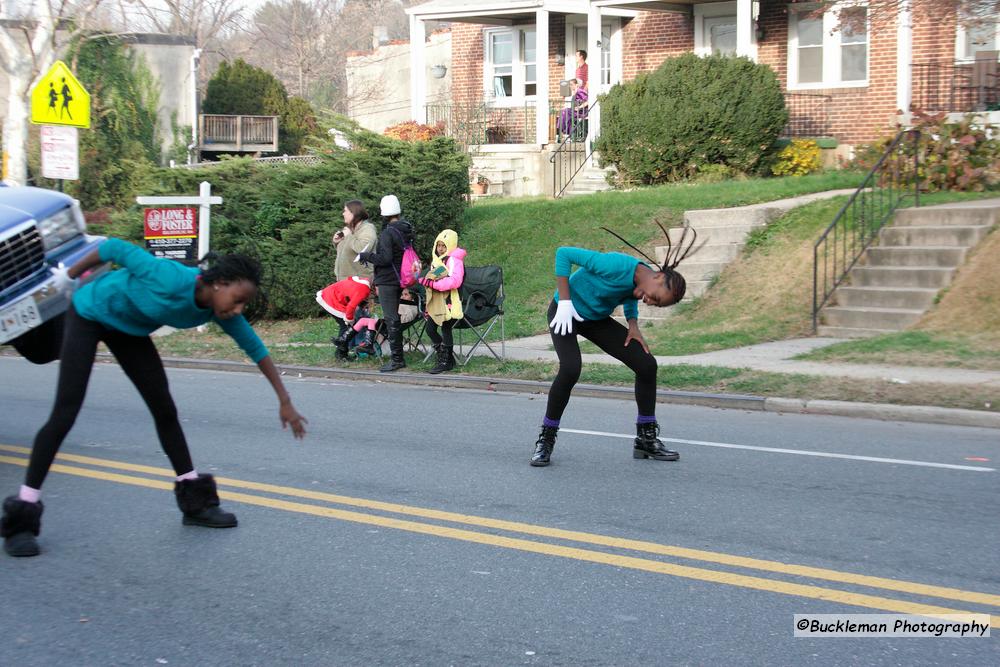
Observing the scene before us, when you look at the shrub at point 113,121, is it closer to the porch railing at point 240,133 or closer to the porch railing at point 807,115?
the porch railing at point 240,133

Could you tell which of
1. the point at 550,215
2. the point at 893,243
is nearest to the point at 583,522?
the point at 893,243

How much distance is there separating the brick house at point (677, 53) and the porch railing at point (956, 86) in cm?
3

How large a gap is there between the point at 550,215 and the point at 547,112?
614cm

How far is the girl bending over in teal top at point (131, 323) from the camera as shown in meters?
5.64

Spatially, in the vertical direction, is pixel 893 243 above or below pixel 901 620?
above

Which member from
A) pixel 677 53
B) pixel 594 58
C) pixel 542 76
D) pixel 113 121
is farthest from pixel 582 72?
pixel 113 121

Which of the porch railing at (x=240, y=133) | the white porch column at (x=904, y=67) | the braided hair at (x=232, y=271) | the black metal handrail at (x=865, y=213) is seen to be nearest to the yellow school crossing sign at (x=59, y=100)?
the black metal handrail at (x=865, y=213)

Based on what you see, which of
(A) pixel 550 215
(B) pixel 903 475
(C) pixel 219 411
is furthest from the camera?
(A) pixel 550 215

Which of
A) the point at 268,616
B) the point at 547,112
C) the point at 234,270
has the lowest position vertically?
the point at 268,616

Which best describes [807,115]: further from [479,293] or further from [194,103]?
[194,103]

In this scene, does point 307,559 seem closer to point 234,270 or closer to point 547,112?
point 234,270

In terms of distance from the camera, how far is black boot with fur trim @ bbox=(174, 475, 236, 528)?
6348mm

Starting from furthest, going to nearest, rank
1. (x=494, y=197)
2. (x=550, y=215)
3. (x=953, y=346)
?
(x=494, y=197)
(x=550, y=215)
(x=953, y=346)

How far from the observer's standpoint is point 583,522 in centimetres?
650
